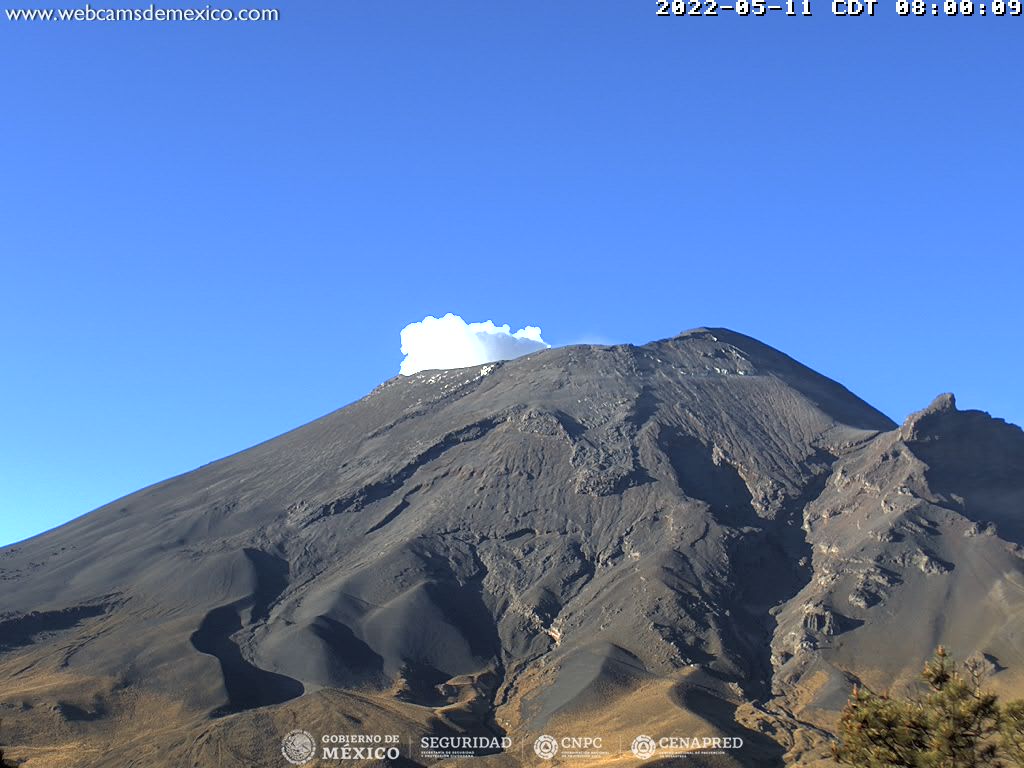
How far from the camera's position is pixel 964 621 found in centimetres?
10488

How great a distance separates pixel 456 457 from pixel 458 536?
1844 cm

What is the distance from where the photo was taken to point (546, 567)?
123 m

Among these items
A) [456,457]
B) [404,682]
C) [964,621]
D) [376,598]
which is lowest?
[964,621]

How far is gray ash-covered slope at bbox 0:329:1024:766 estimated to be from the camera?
317ft

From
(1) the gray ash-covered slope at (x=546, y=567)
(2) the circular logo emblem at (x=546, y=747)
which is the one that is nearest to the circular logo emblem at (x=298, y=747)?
(1) the gray ash-covered slope at (x=546, y=567)

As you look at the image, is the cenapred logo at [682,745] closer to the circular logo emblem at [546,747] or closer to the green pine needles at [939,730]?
the circular logo emblem at [546,747]

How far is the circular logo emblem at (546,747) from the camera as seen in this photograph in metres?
83.7

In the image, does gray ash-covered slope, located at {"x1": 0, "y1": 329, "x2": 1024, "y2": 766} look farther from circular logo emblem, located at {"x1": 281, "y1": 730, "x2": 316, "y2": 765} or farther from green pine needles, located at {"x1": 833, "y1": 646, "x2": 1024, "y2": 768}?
green pine needles, located at {"x1": 833, "y1": 646, "x2": 1024, "y2": 768}

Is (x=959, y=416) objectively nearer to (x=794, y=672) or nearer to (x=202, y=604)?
(x=794, y=672)

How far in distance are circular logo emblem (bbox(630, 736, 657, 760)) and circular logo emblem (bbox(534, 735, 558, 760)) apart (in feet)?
19.1

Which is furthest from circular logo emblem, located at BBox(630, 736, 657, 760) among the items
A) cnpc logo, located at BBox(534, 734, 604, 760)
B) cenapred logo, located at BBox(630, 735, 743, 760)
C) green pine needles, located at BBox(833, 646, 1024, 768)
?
green pine needles, located at BBox(833, 646, 1024, 768)

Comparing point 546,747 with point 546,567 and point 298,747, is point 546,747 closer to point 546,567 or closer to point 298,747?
point 298,747

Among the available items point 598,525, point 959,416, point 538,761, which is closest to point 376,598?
point 598,525

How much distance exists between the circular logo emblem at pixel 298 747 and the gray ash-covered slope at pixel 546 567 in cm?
161
